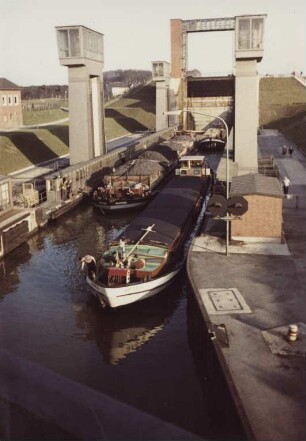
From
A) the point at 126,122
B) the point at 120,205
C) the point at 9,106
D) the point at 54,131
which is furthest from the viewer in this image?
the point at 126,122

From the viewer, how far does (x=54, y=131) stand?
85.1 metres

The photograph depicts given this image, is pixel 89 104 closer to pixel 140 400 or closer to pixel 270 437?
pixel 140 400

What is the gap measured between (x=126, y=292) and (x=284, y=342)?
28.9ft

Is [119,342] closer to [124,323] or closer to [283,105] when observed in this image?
[124,323]

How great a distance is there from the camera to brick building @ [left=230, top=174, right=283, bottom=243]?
2661cm

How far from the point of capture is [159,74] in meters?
96.5

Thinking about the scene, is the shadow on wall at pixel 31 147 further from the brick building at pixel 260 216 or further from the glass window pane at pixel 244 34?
the brick building at pixel 260 216

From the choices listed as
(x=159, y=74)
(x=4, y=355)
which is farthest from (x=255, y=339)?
(x=159, y=74)

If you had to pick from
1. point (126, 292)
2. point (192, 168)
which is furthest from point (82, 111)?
point (126, 292)

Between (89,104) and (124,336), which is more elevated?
(89,104)

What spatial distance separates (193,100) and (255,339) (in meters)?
93.6

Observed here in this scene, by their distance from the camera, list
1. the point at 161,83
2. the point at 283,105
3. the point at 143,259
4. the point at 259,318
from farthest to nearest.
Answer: the point at 283,105, the point at 161,83, the point at 143,259, the point at 259,318

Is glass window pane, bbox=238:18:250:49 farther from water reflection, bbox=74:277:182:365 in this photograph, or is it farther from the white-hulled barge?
water reflection, bbox=74:277:182:365

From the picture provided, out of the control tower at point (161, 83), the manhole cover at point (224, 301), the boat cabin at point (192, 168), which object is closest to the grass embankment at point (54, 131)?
the control tower at point (161, 83)
